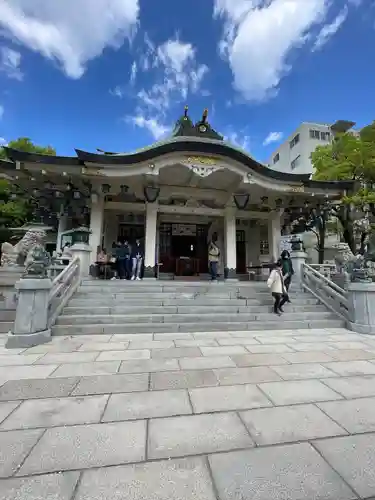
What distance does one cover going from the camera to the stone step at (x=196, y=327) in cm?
590

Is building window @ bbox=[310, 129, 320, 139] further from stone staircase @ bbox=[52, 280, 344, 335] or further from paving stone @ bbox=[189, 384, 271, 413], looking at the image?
paving stone @ bbox=[189, 384, 271, 413]

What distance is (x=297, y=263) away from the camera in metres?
10.0

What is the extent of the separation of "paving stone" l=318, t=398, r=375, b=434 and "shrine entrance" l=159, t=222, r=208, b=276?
11.6 meters

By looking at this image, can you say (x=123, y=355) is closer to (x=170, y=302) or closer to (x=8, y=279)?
(x=170, y=302)

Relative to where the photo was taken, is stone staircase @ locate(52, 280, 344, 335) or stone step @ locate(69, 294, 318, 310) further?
stone step @ locate(69, 294, 318, 310)

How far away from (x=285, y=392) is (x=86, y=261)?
8.04m

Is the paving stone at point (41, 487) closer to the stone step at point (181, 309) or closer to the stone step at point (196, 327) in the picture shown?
the stone step at point (196, 327)

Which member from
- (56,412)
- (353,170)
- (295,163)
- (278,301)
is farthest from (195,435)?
(295,163)

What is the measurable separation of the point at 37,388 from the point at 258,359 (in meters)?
3.37

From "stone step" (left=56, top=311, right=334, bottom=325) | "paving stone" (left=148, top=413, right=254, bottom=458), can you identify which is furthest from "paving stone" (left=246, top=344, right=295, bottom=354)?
"paving stone" (left=148, top=413, right=254, bottom=458)

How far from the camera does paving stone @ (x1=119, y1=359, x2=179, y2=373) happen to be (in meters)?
3.75

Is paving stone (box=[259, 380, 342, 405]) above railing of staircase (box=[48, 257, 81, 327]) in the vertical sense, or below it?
below

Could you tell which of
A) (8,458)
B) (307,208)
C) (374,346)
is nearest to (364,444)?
(8,458)

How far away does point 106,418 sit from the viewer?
246cm
